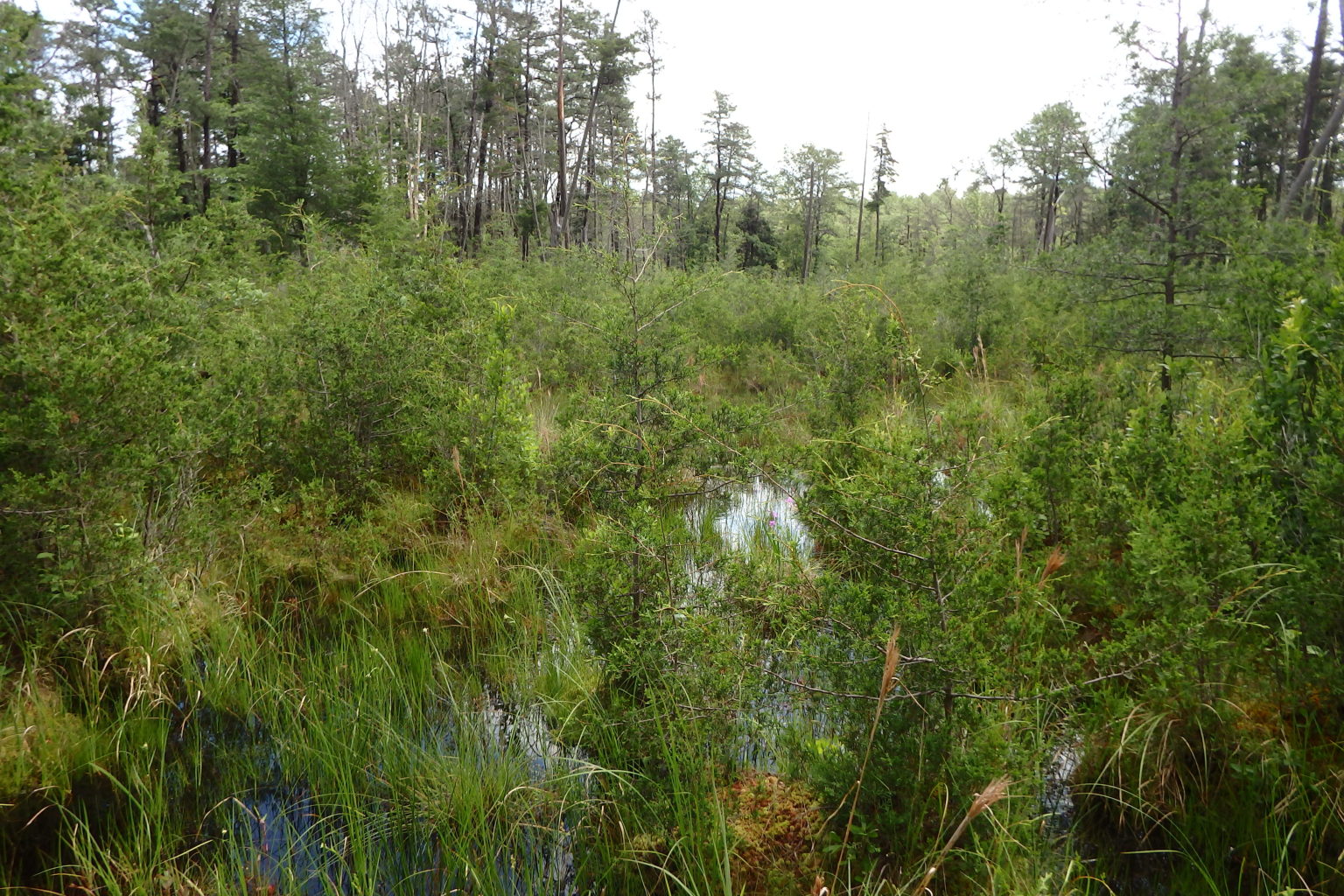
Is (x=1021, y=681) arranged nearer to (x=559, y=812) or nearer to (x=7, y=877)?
(x=559, y=812)

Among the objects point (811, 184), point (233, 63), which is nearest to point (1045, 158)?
point (811, 184)

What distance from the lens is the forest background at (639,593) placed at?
2234mm

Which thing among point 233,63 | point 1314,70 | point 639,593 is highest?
point 233,63

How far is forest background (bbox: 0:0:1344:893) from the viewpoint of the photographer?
7.33 ft

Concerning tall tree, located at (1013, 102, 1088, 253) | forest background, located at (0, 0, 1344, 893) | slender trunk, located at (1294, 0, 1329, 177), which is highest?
tall tree, located at (1013, 102, 1088, 253)

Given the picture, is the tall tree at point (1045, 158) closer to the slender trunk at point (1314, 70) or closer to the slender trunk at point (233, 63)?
the slender trunk at point (1314, 70)

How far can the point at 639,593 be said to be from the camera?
2.82 meters

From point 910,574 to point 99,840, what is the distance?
298cm

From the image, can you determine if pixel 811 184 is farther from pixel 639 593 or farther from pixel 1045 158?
pixel 639 593

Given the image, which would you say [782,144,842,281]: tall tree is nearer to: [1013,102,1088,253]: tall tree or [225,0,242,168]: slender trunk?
[1013,102,1088,253]: tall tree

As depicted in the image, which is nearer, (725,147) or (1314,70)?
(1314,70)

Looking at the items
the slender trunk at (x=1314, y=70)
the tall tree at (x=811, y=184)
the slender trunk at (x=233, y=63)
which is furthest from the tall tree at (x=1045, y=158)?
the slender trunk at (x=233, y=63)

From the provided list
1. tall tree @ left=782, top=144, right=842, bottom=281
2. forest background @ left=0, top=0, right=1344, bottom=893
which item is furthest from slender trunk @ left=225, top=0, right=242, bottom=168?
tall tree @ left=782, top=144, right=842, bottom=281

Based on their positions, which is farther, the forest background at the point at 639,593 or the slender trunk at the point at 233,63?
the slender trunk at the point at 233,63
